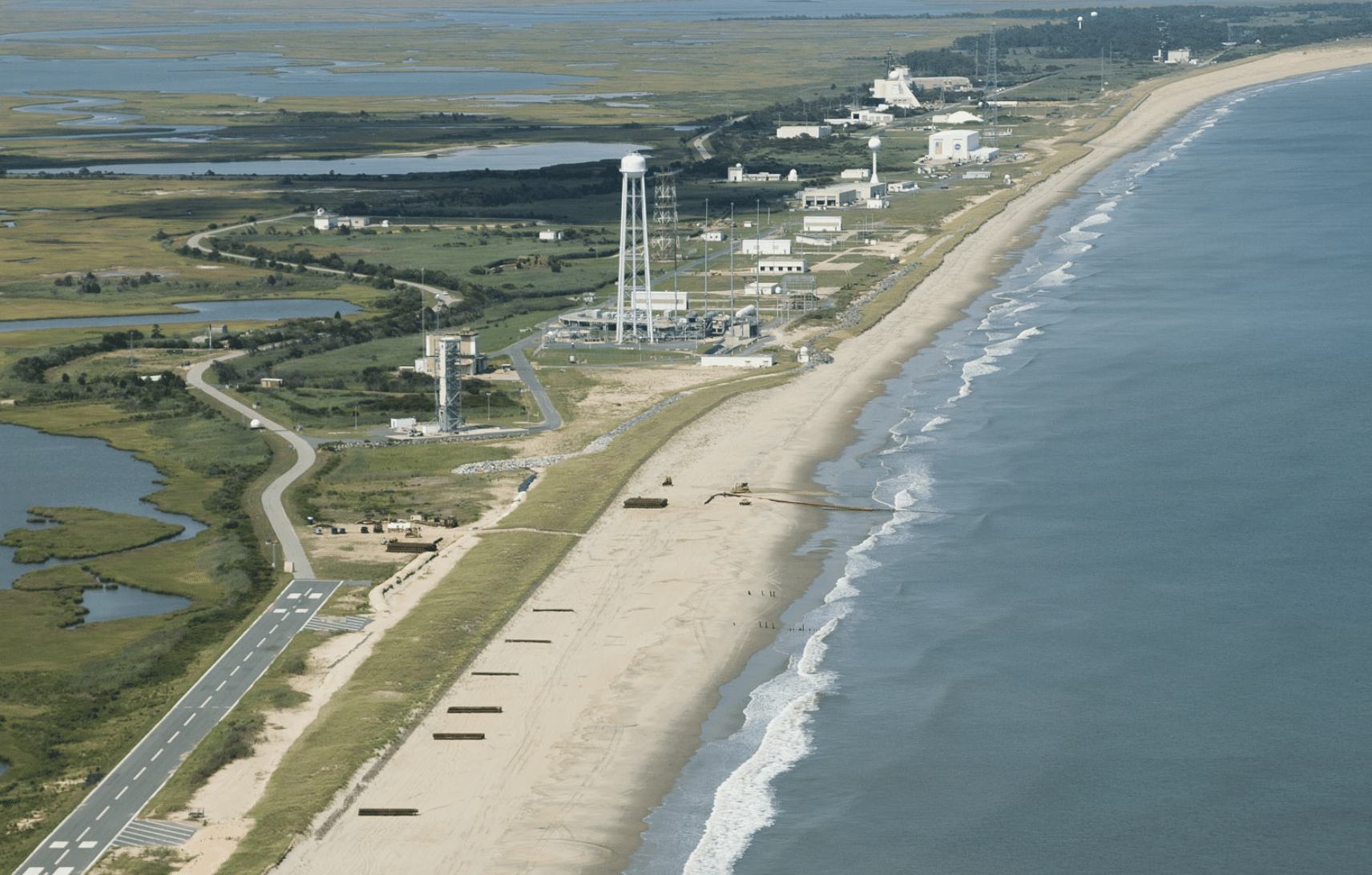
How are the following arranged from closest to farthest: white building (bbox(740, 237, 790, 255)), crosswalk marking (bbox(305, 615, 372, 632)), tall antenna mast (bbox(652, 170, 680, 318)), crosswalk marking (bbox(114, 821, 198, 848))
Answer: crosswalk marking (bbox(114, 821, 198, 848)), crosswalk marking (bbox(305, 615, 372, 632)), tall antenna mast (bbox(652, 170, 680, 318)), white building (bbox(740, 237, 790, 255))

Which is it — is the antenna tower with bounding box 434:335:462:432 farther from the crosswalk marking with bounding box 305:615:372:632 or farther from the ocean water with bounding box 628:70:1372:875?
the crosswalk marking with bounding box 305:615:372:632

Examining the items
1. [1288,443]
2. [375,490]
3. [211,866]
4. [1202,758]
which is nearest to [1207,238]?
[1288,443]

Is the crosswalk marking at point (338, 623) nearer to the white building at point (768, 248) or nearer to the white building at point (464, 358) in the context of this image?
the white building at point (464, 358)

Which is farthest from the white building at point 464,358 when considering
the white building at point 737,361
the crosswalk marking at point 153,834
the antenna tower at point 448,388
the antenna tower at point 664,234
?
the crosswalk marking at point 153,834

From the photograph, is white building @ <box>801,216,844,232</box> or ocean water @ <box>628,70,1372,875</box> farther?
white building @ <box>801,216,844,232</box>

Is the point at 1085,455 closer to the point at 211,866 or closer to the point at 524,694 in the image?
the point at 524,694

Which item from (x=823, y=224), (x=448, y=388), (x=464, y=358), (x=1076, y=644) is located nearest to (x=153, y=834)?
(x=1076, y=644)

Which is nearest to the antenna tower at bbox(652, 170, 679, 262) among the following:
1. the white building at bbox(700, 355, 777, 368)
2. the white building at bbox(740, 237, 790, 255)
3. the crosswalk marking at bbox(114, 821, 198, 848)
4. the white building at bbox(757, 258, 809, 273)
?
the white building at bbox(740, 237, 790, 255)
